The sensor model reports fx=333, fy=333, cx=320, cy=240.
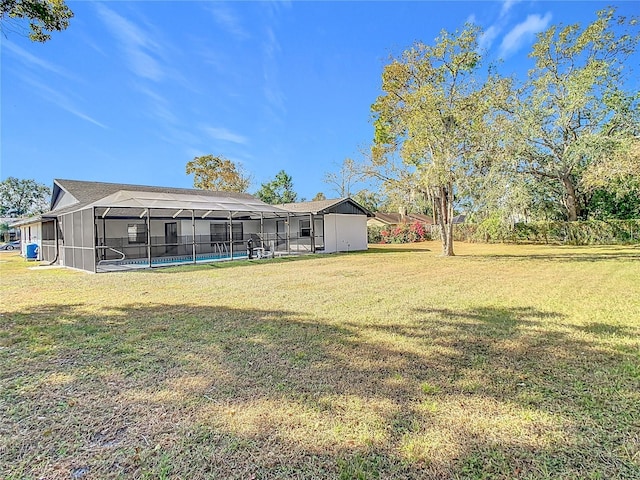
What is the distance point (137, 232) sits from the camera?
1739 centimetres

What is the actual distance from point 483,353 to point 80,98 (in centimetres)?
2122

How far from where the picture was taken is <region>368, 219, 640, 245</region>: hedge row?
2132cm

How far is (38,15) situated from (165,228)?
12834 millimetres

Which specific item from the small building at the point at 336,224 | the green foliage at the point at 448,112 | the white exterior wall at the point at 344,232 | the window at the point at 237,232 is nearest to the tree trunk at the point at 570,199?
the green foliage at the point at 448,112

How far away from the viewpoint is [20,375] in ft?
10.5

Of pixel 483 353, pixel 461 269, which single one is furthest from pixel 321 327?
pixel 461 269

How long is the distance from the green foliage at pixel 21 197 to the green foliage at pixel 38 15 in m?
57.4

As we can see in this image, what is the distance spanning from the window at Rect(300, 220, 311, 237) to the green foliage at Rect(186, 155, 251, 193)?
1700 centimetres

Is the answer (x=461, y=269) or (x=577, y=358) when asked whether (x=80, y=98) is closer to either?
(x=461, y=269)

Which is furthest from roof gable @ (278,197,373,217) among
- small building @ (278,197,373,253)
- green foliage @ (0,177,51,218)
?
green foliage @ (0,177,51,218)

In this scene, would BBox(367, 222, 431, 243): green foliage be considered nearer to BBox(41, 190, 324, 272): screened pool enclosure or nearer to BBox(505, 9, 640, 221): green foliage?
BBox(505, 9, 640, 221): green foliage

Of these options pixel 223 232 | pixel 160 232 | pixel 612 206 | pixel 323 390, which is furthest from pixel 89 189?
pixel 612 206

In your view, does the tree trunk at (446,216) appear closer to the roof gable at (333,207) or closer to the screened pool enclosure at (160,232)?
the roof gable at (333,207)

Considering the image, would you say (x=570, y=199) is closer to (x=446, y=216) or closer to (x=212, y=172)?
(x=446, y=216)
